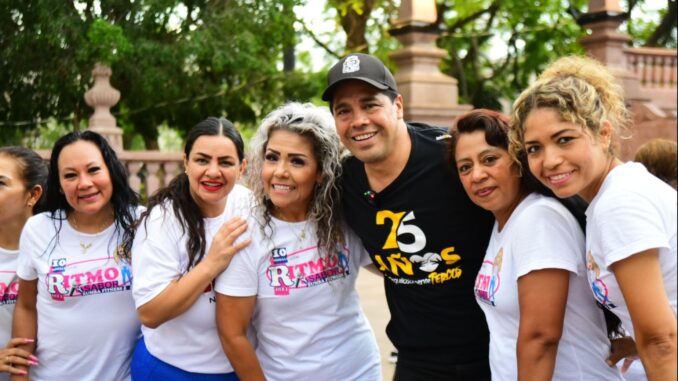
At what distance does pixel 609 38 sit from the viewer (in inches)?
429

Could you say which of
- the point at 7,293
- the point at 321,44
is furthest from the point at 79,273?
the point at 321,44

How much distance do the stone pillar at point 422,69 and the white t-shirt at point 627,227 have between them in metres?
7.33

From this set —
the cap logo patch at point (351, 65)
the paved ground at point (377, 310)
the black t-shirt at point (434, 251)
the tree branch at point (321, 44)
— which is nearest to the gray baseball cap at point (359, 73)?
the cap logo patch at point (351, 65)

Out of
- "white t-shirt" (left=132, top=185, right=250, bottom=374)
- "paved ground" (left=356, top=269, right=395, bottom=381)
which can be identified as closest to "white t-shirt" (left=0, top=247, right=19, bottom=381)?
"white t-shirt" (left=132, top=185, right=250, bottom=374)

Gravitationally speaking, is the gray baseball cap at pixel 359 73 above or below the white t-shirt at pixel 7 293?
above

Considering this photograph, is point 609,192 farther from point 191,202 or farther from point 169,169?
point 169,169

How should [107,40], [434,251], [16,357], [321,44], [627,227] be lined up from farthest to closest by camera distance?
[321,44] → [107,40] → [16,357] → [434,251] → [627,227]

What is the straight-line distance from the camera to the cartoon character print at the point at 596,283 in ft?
6.95

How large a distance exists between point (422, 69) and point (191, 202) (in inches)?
274

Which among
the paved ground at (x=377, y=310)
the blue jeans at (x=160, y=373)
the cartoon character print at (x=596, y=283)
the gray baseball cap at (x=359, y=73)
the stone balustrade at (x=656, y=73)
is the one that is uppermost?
the stone balustrade at (x=656, y=73)

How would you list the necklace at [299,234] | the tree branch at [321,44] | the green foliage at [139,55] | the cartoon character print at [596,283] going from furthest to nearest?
the tree branch at [321,44], the green foliage at [139,55], the necklace at [299,234], the cartoon character print at [596,283]

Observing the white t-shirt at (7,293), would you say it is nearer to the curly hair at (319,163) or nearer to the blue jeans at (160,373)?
the blue jeans at (160,373)

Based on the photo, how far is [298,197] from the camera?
2.96m

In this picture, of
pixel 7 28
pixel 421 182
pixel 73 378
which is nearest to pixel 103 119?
pixel 7 28
